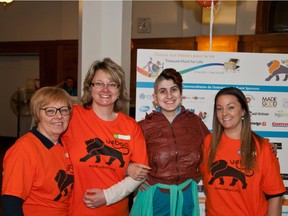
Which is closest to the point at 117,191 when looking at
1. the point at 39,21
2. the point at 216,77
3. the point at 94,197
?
the point at 94,197

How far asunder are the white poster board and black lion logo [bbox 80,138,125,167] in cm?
82

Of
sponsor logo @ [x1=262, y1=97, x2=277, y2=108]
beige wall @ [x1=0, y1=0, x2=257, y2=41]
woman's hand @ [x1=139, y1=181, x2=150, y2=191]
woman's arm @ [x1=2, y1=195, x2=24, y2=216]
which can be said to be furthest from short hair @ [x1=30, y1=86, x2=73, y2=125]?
beige wall @ [x1=0, y1=0, x2=257, y2=41]

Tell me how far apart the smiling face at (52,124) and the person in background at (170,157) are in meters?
0.58

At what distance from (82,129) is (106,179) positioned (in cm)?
33

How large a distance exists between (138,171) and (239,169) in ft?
1.95

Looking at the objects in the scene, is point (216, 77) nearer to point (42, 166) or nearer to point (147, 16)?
point (42, 166)

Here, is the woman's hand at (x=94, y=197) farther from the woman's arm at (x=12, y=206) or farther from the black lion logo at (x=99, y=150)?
the woman's arm at (x=12, y=206)

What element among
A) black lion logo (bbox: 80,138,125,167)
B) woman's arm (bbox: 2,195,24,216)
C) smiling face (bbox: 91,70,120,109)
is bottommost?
woman's arm (bbox: 2,195,24,216)

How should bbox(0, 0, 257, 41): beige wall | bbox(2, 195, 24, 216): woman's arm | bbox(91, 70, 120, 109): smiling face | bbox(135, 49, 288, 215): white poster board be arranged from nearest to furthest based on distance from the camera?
1. bbox(2, 195, 24, 216): woman's arm
2. bbox(91, 70, 120, 109): smiling face
3. bbox(135, 49, 288, 215): white poster board
4. bbox(0, 0, 257, 41): beige wall

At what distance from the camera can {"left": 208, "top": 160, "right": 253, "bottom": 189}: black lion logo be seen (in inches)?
74.9

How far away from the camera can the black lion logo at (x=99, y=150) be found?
Result: 1899 millimetres

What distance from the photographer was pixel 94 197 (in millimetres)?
1868

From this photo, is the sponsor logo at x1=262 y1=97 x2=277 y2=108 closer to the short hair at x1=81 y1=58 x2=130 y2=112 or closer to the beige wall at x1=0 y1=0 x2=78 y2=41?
the short hair at x1=81 y1=58 x2=130 y2=112

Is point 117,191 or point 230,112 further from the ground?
point 230,112
